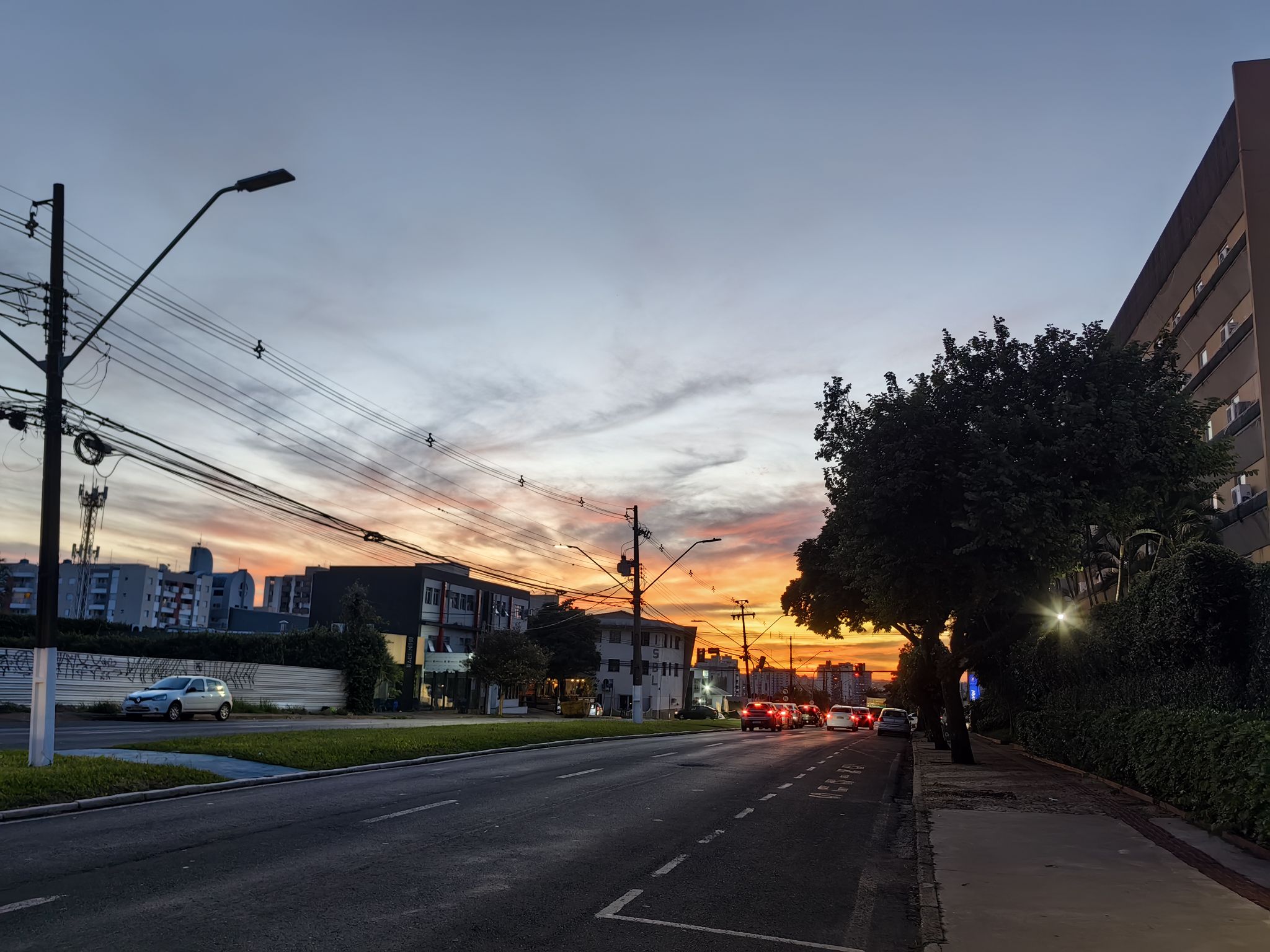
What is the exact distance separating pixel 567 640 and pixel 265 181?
248ft

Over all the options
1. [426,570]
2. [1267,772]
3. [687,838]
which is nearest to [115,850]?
[687,838]

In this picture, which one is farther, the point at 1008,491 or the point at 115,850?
the point at 1008,491

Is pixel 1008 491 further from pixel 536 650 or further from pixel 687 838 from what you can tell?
pixel 536 650

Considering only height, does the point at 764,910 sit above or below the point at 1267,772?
below

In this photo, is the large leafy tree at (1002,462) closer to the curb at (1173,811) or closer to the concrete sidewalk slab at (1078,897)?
the curb at (1173,811)

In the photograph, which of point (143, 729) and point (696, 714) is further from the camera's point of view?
point (696, 714)

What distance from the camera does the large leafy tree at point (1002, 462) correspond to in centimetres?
1969

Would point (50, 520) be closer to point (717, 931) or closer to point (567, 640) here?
point (717, 931)

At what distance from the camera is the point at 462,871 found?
9.51 meters

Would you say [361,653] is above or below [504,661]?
→ above

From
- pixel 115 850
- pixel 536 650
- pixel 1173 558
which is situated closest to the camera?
pixel 115 850

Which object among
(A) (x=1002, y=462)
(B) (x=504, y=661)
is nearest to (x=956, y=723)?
(A) (x=1002, y=462)

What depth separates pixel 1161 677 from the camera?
1791cm

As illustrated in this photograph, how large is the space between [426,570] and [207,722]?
38035mm
